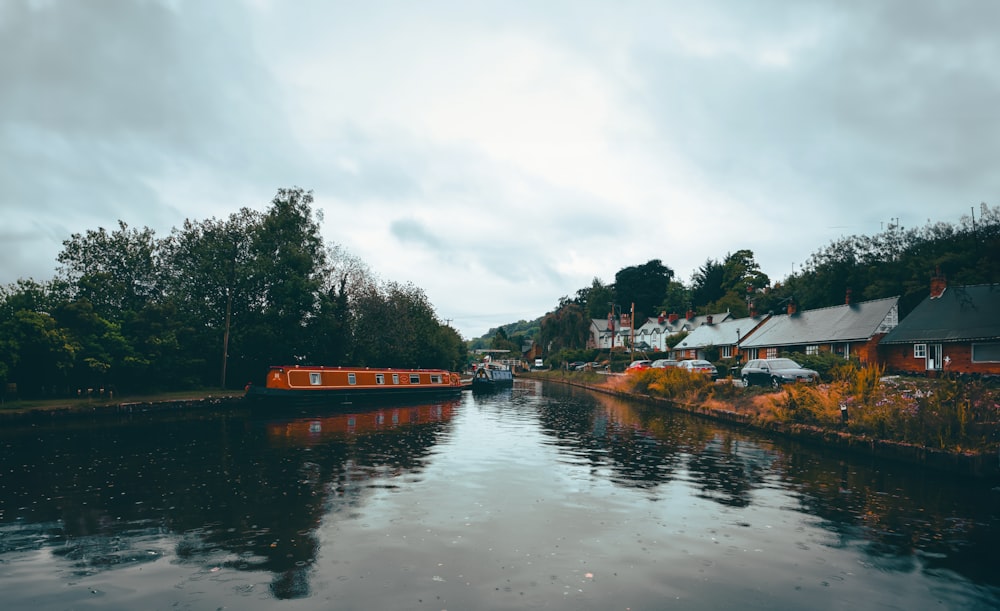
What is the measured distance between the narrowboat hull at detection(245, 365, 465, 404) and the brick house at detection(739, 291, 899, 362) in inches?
1097

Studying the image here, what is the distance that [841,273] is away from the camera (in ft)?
212

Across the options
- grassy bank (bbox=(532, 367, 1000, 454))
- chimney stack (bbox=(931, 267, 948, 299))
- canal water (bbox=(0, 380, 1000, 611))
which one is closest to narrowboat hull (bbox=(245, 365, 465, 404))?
canal water (bbox=(0, 380, 1000, 611))

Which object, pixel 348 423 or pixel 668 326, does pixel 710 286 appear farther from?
pixel 348 423

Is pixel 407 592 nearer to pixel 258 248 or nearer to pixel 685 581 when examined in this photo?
pixel 685 581

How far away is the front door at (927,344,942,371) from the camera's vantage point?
34.7m

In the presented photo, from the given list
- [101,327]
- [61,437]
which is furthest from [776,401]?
[101,327]

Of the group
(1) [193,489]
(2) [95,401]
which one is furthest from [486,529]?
(2) [95,401]

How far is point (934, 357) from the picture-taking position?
3497 cm

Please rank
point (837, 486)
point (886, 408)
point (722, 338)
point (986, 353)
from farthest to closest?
point (722, 338), point (986, 353), point (886, 408), point (837, 486)

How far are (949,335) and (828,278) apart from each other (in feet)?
112

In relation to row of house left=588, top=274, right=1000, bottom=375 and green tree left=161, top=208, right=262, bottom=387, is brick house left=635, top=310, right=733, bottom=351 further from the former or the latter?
green tree left=161, top=208, right=262, bottom=387

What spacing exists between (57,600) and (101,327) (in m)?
32.4

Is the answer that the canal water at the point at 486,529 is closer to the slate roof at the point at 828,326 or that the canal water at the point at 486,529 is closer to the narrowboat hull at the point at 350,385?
the narrowboat hull at the point at 350,385

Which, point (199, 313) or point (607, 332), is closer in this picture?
point (199, 313)
